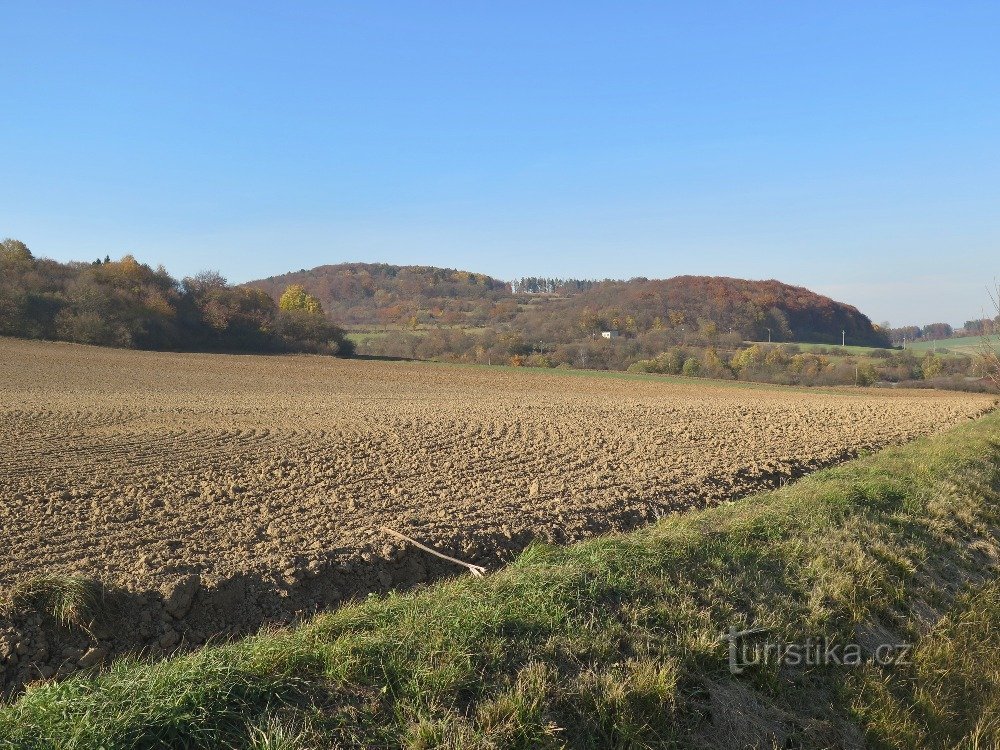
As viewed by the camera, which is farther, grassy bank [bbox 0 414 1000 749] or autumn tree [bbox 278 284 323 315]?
autumn tree [bbox 278 284 323 315]

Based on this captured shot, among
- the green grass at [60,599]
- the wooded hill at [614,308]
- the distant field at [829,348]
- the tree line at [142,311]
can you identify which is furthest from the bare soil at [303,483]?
the wooded hill at [614,308]

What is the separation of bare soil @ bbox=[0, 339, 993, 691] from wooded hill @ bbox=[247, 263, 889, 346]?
147 feet

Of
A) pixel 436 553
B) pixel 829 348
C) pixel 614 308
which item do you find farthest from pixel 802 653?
pixel 614 308

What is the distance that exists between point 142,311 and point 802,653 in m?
51.8

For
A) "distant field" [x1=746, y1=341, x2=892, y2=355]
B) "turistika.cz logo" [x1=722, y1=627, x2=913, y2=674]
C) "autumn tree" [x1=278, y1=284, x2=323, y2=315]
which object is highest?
"autumn tree" [x1=278, y1=284, x2=323, y2=315]

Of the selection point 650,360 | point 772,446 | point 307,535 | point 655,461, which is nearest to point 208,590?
point 307,535

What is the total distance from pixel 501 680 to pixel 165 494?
Result: 7422mm

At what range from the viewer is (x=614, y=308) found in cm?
7594

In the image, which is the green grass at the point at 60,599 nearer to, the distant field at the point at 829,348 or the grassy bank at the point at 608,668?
the grassy bank at the point at 608,668

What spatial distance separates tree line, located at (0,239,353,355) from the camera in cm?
4588

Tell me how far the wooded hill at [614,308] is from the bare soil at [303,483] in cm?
4488

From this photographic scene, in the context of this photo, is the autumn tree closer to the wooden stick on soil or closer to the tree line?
the tree line

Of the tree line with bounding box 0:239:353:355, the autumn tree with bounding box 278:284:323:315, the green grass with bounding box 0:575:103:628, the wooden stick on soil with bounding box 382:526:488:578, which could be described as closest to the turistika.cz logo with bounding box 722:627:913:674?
the wooden stick on soil with bounding box 382:526:488:578

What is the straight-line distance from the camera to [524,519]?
9.65 metres
